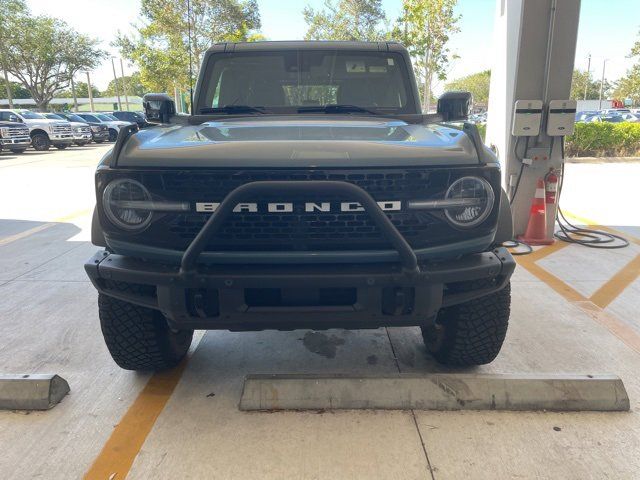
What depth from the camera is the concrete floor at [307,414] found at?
7.22 feet

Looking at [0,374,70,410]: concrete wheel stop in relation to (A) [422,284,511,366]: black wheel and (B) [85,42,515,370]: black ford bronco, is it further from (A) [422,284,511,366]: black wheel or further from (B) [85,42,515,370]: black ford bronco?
(A) [422,284,511,366]: black wheel

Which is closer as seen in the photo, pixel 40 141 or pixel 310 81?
pixel 310 81

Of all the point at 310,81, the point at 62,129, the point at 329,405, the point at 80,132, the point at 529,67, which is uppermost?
the point at 529,67

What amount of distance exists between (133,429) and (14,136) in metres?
18.8

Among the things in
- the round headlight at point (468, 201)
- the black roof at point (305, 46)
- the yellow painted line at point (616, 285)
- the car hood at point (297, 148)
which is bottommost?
the yellow painted line at point (616, 285)

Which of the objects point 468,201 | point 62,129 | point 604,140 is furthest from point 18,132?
point 468,201

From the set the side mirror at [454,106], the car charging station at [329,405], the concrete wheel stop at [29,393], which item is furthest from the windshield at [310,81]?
the concrete wheel stop at [29,393]

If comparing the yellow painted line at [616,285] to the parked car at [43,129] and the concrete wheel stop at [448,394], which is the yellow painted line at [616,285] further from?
the parked car at [43,129]

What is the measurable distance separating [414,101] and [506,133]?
9.22 feet

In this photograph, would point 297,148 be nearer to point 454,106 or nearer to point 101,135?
point 454,106

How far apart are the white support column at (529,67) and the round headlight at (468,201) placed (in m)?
3.84

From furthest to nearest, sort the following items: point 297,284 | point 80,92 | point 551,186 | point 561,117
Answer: point 80,92, point 551,186, point 561,117, point 297,284

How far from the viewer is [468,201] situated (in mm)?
2238

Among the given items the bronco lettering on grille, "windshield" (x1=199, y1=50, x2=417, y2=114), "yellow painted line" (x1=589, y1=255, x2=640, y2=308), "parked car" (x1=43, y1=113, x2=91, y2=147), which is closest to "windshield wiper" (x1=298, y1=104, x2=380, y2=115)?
"windshield" (x1=199, y1=50, x2=417, y2=114)
